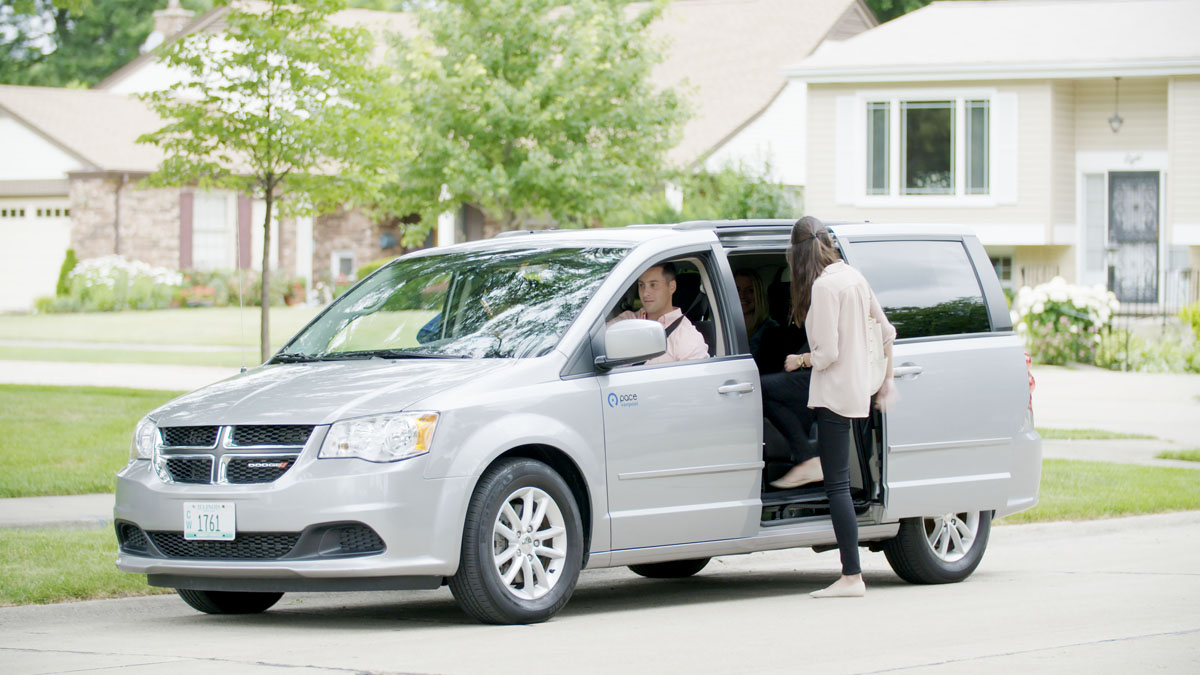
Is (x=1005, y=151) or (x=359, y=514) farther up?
(x=1005, y=151)

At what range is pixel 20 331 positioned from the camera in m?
36.3

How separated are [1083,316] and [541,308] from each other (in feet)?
68.0

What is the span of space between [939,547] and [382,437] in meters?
3.90

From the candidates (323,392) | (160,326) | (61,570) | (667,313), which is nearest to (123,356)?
(160,326)

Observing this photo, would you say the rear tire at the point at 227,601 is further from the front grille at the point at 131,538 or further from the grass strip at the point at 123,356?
the grass strip at the point at 123,356

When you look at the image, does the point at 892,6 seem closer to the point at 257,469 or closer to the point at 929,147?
the point at 929,147

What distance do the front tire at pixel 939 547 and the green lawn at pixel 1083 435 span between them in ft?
26.4

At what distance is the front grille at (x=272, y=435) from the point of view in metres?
7.43

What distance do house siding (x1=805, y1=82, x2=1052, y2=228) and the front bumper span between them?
2638 centimetres

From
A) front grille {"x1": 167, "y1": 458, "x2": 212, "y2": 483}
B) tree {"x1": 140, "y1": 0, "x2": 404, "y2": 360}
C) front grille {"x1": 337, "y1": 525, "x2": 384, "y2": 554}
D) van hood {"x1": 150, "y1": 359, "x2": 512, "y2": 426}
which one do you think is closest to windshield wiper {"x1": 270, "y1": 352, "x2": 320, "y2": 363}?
van hood {"x1": 150, "y1": 359, "x2": 512, "y2": 426}

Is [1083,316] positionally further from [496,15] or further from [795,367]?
[795,367]

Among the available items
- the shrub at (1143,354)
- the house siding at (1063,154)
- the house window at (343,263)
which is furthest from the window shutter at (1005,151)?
the house window at (343,263)

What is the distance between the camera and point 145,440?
798 cm

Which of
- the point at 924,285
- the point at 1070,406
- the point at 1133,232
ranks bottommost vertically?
the point at 1070,406
